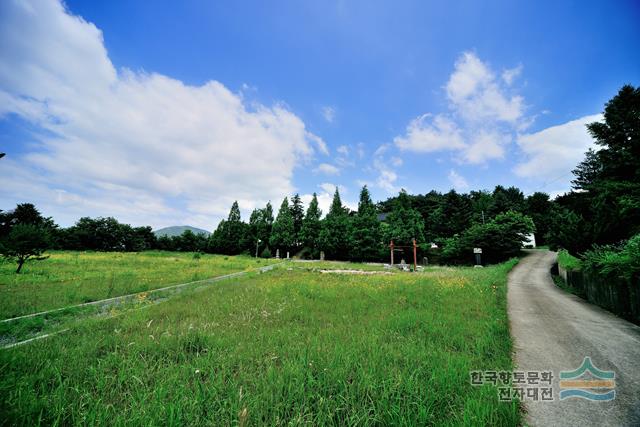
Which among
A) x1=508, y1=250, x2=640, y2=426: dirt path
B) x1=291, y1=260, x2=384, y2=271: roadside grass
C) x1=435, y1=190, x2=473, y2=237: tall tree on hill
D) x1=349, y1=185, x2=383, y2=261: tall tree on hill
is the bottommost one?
x1=291, y1=260, x2=384, y2=271: roadside grass

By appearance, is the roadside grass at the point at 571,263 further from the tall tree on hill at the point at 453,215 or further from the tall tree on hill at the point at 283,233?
the tall tree on hill at the point at 283,233

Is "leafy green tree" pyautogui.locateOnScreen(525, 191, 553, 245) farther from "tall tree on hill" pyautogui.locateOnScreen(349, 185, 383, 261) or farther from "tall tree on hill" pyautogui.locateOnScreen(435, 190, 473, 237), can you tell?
"tall tree on hill" pyautogui.locateOnScreen(349, 185, 383, 261)

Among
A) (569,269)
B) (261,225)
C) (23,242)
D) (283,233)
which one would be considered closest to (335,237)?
(283,233)

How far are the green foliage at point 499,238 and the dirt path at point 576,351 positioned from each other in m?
28.4

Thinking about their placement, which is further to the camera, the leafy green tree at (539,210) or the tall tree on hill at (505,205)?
the leafy green tree at (539,210)

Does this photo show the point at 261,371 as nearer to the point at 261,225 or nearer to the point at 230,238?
the point at 261,225

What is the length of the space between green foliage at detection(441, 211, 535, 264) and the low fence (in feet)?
85.6

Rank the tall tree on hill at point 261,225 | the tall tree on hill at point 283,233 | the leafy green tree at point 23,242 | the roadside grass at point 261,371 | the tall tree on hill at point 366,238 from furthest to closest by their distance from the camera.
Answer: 1. the tall tree on hill at point 261,225
2. the tall tree on hill at point 283,233
3. the tall tree on hill at point 366,238
4. the leafy green tree at point 23,242
5. the roadside grass at point 261,371

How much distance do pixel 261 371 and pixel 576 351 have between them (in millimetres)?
5608

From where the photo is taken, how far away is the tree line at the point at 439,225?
1250 cm

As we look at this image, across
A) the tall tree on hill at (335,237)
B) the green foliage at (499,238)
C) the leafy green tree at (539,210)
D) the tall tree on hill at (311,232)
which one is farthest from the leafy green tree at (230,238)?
the leafy green tree at (539,210)

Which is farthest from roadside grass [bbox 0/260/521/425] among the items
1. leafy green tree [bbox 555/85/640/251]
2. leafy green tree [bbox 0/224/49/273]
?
leafy green tree [bbox 0/224/49/273]

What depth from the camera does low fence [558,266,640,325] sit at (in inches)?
253

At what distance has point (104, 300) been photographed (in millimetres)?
8266
